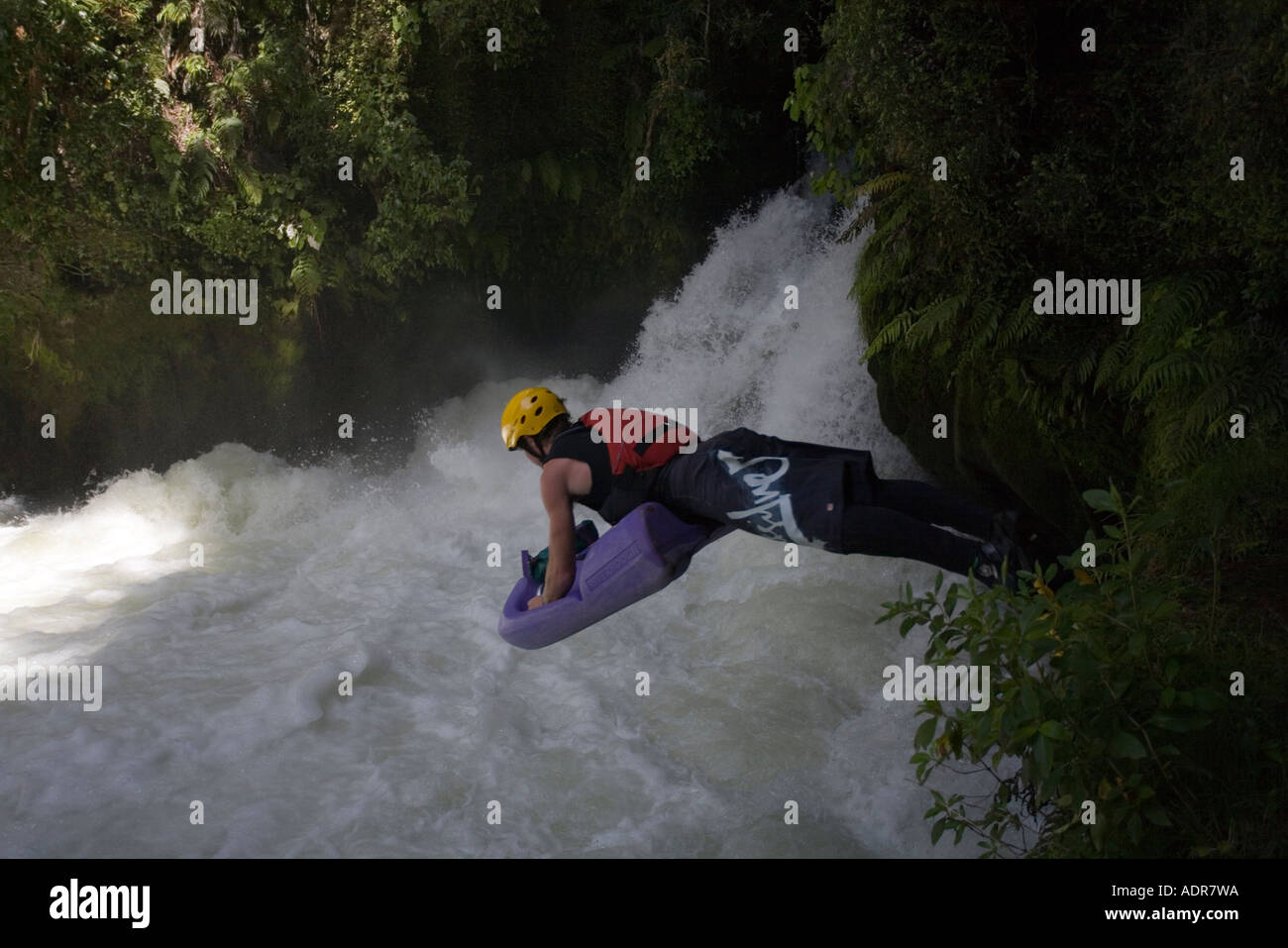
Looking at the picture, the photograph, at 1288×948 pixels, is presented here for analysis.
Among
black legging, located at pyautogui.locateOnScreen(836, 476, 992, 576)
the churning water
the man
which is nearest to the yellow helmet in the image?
the man

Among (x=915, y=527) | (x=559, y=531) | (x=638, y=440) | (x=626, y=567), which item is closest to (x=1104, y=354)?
(x=915, y=527)

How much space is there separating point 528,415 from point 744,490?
1.17 meters

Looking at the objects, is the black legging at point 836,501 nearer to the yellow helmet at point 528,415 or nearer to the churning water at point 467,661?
the yellow helmet at point 528,415

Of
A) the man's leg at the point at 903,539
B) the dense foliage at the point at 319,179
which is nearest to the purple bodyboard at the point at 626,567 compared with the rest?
the man's leg at the point at 903,539

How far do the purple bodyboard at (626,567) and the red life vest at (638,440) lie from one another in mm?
222

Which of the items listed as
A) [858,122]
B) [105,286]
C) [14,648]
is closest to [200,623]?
[14,648]

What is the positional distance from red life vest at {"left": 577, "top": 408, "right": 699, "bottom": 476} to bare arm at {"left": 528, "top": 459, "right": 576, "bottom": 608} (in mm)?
215

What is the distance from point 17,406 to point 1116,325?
1104 centimetres

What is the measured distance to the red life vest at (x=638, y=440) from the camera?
4.38 metres

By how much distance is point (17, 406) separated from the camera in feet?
36.0

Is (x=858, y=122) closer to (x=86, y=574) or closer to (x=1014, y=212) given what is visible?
(x=1014, y=212)

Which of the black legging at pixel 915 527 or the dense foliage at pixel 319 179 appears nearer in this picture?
the black legging at pixel 915 527

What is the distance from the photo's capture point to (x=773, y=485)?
397cm

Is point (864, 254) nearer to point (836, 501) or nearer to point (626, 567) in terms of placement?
point (836, 501)
